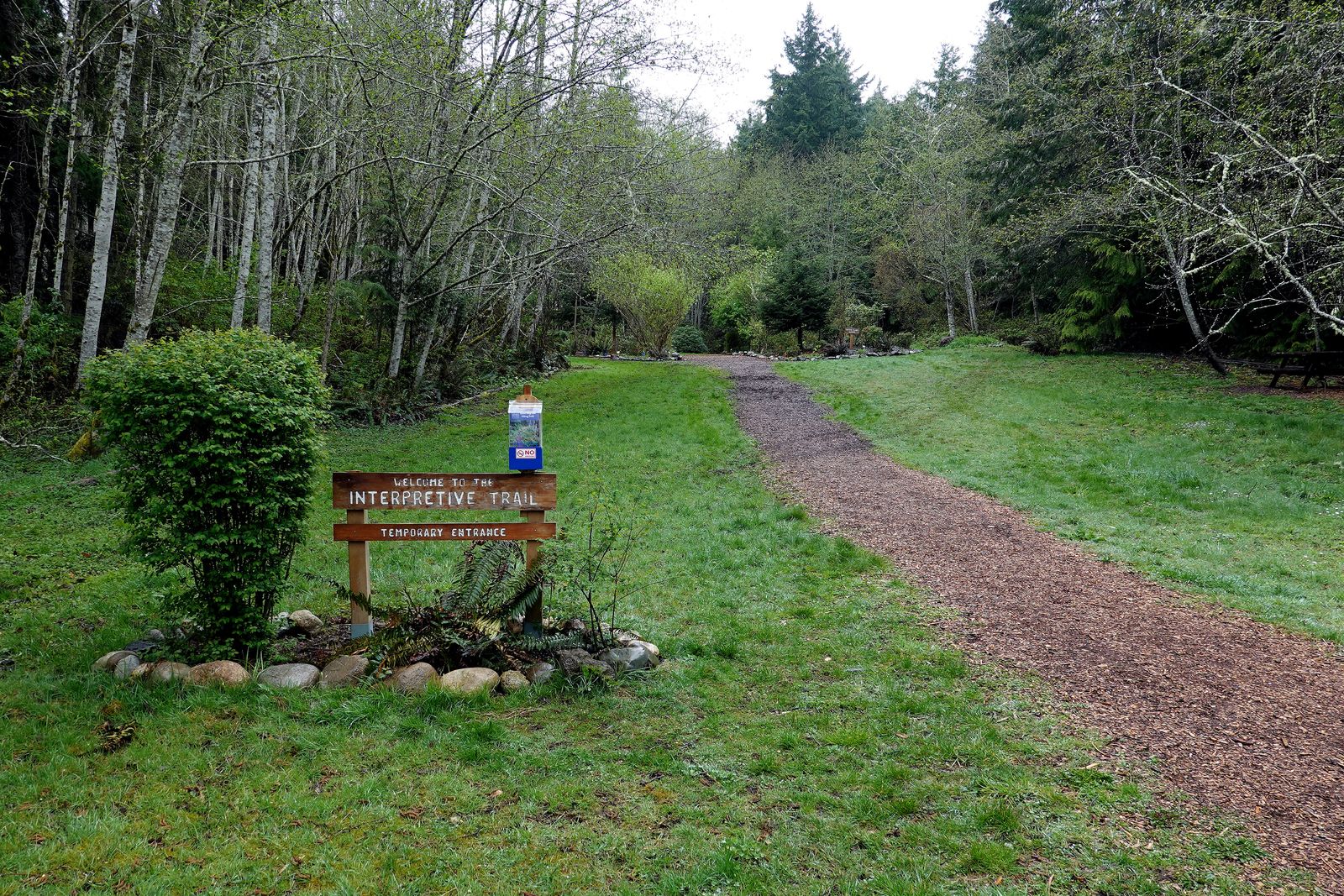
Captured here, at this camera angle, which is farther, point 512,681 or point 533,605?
point 533,605

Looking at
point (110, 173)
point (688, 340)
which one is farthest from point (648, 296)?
point (110, 173)

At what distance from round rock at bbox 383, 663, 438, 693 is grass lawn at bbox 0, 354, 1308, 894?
0.48ft

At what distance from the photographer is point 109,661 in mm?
4590

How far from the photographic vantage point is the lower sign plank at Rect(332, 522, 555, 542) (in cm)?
487

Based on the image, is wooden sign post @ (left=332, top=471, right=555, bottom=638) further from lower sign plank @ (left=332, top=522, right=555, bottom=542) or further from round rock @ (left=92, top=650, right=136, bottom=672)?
round rock @ (left=92, top=650, right=136, bottom=672)

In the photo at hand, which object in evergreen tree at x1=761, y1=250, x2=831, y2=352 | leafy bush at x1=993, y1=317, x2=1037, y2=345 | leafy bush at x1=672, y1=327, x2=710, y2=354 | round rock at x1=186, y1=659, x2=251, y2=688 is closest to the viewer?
round rock at x1=186, y1=659, x2=251, y2=688

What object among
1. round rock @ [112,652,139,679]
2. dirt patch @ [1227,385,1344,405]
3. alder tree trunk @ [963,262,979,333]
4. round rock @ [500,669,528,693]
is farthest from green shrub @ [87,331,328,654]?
alder tree trunk @ [963,262,979,333]

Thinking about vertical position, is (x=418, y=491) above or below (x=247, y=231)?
below

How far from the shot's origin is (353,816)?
3283 mm

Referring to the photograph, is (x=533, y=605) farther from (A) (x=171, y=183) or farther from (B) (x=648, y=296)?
(B) (x=648, y=296)

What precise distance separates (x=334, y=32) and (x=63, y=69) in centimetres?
343

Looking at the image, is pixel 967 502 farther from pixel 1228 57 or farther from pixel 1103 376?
pixel 1103 376

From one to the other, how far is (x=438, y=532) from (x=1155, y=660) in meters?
4.87

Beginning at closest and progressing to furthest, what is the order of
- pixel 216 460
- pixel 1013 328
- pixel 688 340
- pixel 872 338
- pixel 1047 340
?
1. pixel 216 460
2. pixel 1047 340
3. pixel 1013 328
4. pixel 872 338
5. pixel 688 340
